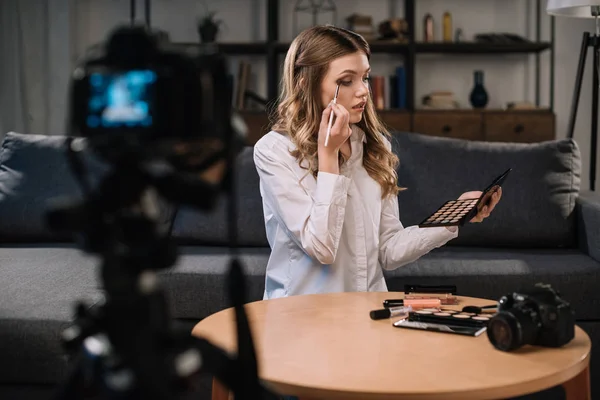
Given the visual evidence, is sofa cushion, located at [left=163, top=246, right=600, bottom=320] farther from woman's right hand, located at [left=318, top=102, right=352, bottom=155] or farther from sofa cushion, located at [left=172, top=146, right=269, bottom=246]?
woman's right hand, located at [left=318, top=102, right=352, bottom=155]

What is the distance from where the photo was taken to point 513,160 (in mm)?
2721

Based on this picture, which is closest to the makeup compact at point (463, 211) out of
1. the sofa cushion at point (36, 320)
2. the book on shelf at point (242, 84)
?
the sofa cushion at point (36, 320)

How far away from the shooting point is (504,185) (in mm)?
2684

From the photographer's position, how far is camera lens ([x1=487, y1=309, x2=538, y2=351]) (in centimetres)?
111

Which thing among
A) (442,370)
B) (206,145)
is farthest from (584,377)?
(206,145)

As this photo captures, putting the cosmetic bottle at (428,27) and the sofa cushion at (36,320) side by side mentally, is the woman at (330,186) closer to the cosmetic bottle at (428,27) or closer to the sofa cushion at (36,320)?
the sofa cushion at (36,320)

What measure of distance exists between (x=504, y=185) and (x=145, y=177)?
2386 millimetres

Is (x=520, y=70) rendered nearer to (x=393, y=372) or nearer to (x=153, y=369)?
(x=393, y=372)

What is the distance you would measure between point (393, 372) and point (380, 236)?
848 millimetres

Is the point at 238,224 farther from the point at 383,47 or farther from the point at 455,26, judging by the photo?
the point at 455,26

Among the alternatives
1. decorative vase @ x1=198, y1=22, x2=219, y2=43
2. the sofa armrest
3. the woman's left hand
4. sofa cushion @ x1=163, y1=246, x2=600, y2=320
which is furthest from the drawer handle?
the woman's left hand

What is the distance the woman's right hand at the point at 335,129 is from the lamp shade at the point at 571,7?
2.00m

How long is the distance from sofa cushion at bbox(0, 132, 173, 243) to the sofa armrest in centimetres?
161

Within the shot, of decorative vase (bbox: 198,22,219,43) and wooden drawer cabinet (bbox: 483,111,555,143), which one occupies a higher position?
decorative vase (bbox: 198,22,219,43)
